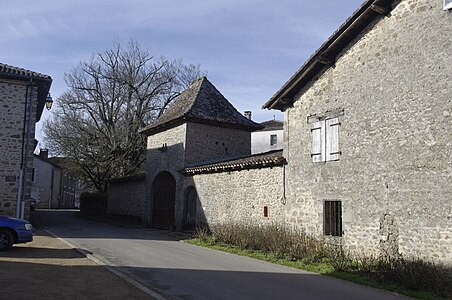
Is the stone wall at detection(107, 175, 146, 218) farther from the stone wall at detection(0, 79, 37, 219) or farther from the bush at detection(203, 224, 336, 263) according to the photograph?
the bush at detection(203, 224, 336, 263)

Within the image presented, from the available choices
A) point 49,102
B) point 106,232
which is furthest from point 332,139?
point 49,102

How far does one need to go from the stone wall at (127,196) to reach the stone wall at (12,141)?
9.73 metres

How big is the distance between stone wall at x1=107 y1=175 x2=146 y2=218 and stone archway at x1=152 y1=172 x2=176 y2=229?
150 centimetres

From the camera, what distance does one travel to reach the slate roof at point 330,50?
42.4 feet

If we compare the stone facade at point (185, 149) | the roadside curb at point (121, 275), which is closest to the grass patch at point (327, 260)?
the roadside curb at point (121, 275)

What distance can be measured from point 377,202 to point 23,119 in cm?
1537

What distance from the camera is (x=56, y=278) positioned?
8867 mm

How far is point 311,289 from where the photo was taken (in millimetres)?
8977

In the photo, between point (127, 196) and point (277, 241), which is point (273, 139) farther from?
point (277, 241)

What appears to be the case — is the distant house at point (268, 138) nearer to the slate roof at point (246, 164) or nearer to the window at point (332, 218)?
the slate roof at point (246, 164)

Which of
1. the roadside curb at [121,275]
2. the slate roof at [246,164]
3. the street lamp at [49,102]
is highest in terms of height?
the street lamp at [49,102]

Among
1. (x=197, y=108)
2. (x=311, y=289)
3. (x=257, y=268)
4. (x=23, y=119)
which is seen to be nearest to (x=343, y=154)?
(x=257, y=268)

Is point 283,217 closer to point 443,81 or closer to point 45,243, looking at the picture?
point 443,81

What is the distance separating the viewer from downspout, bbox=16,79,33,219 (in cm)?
1841
